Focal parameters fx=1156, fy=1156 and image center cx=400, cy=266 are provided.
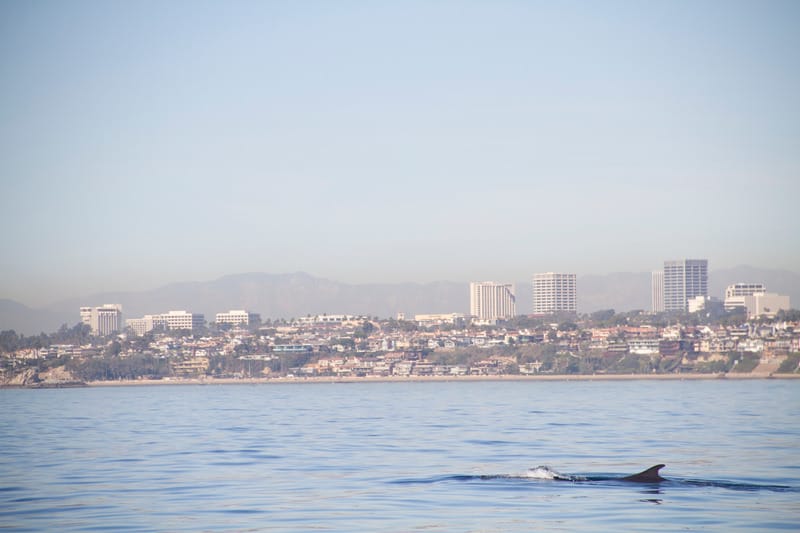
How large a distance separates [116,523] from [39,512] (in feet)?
9.68

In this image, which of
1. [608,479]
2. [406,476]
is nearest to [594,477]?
[608,479]

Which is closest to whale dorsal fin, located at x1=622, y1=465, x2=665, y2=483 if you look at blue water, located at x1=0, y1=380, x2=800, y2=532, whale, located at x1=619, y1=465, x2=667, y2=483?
whale, located at x1=619, y1=465, x2=667, y2=483

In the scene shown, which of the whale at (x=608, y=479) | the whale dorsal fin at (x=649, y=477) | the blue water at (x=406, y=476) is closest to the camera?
the blue water at (x=406, y=476)

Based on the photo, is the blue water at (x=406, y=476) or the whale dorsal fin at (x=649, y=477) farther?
the whale dorsal fin at (x=649, y=477)

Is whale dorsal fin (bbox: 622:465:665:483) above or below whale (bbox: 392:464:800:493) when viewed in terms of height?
above

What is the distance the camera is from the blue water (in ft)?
76.7

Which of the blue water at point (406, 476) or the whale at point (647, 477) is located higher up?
the whale at point (647, 477)

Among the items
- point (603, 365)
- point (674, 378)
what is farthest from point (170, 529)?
point (603, 365)

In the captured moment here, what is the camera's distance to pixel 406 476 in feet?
100

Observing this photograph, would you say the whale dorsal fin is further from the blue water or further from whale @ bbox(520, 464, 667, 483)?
the blue water

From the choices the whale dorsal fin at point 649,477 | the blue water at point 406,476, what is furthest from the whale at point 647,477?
the blue water at point 406,476

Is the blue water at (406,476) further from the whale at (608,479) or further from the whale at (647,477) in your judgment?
the whale at (647,477)

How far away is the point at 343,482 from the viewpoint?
29.6m

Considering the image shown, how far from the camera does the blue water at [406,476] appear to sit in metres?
23.4
